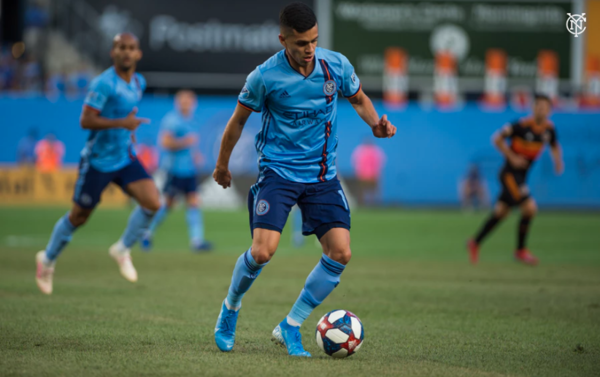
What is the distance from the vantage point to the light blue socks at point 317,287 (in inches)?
237

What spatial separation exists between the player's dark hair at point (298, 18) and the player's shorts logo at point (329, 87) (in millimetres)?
492

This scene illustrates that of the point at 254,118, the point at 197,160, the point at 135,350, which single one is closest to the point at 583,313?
the point at 135,350

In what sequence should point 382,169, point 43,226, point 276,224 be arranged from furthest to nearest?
point 382,169, point 43,226, point 276,224

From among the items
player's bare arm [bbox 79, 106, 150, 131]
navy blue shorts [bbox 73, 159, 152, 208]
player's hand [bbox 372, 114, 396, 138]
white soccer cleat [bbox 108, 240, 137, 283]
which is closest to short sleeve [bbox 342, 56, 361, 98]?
player's hand [bbox 372, 114, 396, 138]

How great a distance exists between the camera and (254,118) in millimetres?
27281

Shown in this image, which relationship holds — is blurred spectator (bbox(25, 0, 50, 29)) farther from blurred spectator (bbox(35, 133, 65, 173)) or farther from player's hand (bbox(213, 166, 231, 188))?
player's hand (bbox(213, 166, 231, 188))

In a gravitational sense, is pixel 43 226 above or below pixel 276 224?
below

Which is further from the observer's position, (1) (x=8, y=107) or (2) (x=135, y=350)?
(1) (x=8, y=107)

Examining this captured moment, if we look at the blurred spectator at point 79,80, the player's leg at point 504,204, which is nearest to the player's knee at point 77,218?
the player's leg at point 504,204

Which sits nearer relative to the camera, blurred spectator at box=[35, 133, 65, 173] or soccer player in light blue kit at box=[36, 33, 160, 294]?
soccer player in light blue kit at box=[36, 33, 160, 294]

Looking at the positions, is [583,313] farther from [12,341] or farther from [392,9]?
[392,9]

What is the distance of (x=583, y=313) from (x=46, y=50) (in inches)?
1108

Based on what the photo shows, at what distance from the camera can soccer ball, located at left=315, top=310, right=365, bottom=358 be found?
582 centimetres

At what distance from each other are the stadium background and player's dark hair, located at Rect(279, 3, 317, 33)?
2.36 m
